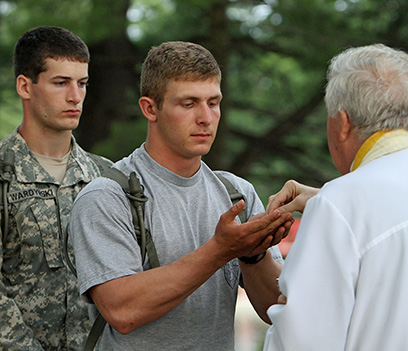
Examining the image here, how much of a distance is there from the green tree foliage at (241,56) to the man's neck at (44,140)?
4193 millimetres

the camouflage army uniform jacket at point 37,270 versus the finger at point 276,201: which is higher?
the finger at point 276,201

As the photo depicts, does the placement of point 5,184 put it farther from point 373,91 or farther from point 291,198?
point 373,91

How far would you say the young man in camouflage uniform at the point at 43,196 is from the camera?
3.12 meters

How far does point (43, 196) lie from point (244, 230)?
1281 mm

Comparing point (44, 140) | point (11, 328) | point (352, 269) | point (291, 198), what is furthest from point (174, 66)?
point (11, 328)

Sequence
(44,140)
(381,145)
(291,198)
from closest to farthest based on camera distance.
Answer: (381,145), (291,198), (44,140)

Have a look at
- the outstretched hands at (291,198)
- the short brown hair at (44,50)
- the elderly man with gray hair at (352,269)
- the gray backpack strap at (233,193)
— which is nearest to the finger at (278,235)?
the outstretched hands at (291,198)

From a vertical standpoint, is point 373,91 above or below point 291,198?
above

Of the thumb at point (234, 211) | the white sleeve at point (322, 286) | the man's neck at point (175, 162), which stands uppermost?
the man's neck at point (175, 162)

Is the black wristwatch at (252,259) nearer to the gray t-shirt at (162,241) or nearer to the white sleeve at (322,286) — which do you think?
the gray t-shirt at (162,241)

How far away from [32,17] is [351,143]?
6155 millimetres

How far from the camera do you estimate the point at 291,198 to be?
2.72 m

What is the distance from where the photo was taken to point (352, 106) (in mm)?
2150

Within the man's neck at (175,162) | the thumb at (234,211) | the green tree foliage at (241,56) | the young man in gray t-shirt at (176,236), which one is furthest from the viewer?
the green tree foliage at (241,56)
